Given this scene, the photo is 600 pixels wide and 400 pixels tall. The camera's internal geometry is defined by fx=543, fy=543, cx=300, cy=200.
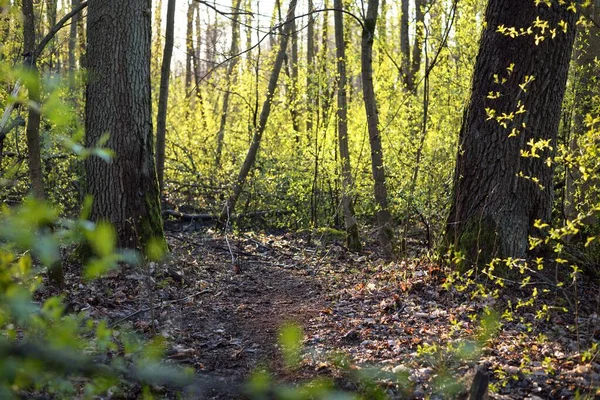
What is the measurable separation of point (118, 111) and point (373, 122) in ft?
12.0

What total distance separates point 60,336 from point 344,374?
8.96 ft

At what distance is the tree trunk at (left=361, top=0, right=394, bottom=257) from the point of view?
25.9ft

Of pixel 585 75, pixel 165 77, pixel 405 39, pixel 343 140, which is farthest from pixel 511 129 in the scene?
pixel 405 39

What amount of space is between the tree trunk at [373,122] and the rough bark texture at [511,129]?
249 centimetres

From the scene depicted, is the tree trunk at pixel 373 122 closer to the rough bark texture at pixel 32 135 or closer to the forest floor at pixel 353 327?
the forest floor at pixel 353 327

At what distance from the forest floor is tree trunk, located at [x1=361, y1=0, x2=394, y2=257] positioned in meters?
0.64

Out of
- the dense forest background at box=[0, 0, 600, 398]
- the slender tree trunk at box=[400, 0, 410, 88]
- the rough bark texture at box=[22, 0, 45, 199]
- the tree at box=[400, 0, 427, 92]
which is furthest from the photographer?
the slender tree trunk at box=[400, 0, 410, 88]

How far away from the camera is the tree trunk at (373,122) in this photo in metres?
7.89

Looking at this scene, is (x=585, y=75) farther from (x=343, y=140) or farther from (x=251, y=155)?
(x=251, y=155)

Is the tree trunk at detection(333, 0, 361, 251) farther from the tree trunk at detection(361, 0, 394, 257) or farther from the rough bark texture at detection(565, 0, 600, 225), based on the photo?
the rough bark texture at detection(565, 0, 600, 225)

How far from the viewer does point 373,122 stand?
8180 millimetres

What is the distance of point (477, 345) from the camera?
394 centimetres

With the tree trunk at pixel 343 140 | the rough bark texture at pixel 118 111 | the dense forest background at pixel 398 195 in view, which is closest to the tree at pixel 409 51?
the dense forest background at pixel 398 195

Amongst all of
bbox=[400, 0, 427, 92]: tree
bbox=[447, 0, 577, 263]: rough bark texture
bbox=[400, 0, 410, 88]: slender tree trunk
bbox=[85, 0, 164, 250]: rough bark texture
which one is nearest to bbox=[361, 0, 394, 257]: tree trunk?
bbox=[447, 0, 577, 263]: rough bark texture
